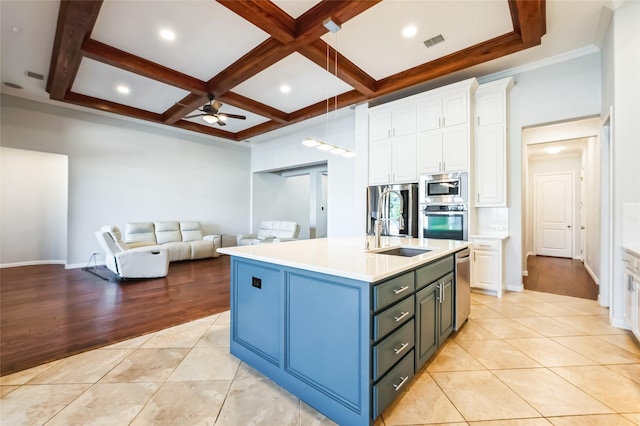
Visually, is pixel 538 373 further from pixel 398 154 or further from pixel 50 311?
pixel 50 311

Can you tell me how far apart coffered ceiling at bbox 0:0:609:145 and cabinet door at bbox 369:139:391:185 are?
0.84 m

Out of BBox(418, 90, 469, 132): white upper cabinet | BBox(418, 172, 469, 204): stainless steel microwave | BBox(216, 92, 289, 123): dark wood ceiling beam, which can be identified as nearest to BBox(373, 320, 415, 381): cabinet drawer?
BBox(418, 172, 469, 204): stainless steel microwave

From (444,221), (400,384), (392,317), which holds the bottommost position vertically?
(400,384)

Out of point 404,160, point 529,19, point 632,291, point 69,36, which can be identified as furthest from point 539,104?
point 69,36

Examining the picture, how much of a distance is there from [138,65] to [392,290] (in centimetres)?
447

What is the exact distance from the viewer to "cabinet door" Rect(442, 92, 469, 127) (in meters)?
3.83

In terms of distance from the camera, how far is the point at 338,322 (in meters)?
1.48

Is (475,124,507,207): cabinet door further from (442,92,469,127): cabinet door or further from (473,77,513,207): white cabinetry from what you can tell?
(442,92,469,127): cabinet door

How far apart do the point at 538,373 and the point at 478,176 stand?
2750mm

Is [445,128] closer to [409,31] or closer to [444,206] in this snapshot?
[444,206]

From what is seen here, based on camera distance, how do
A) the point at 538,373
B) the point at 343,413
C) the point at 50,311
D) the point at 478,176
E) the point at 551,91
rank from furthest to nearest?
1. the point at 478,176
2. the point at 551,91
3. the point at 50,311
4. the point at 538,373
5. the point at 343,413

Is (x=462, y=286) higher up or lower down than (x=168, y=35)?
lower down

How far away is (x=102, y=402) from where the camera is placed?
165cm

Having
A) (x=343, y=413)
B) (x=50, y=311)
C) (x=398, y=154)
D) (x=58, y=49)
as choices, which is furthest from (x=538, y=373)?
(x=58, y=49)
